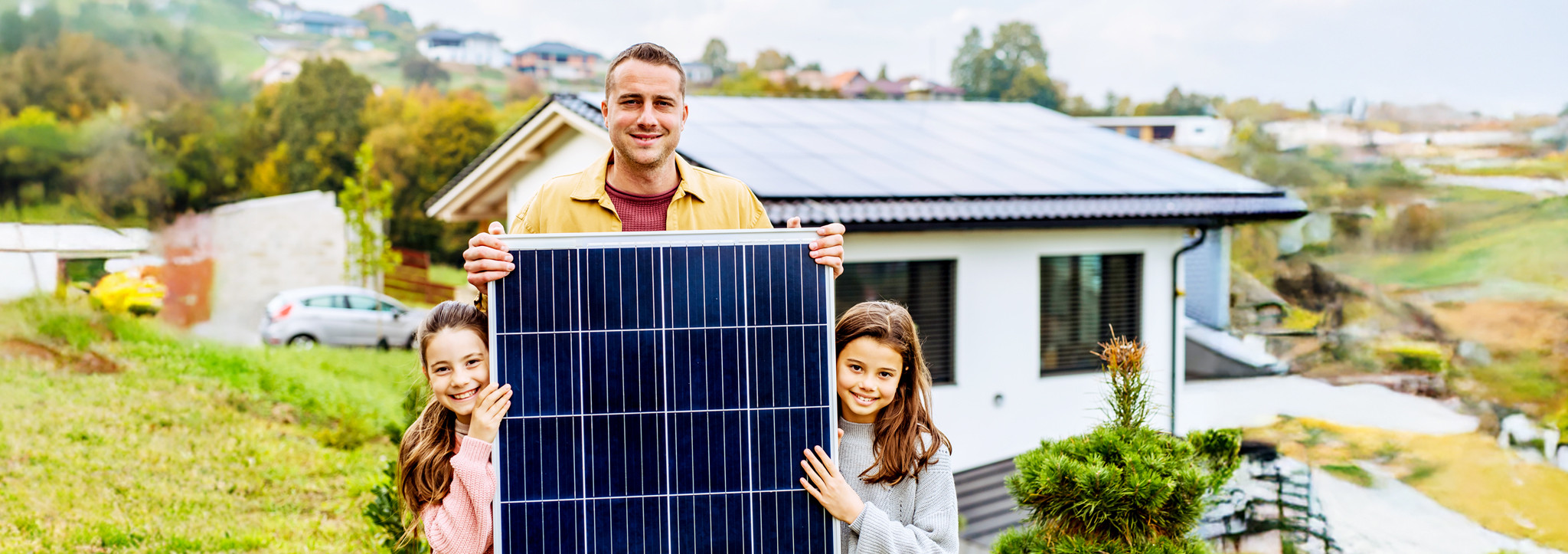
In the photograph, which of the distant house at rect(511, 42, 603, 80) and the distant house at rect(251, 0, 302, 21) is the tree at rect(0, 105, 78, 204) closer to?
the distant house at rect(251, 0, 302, 21)

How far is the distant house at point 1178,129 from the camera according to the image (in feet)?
138

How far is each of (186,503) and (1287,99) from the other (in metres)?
41.8

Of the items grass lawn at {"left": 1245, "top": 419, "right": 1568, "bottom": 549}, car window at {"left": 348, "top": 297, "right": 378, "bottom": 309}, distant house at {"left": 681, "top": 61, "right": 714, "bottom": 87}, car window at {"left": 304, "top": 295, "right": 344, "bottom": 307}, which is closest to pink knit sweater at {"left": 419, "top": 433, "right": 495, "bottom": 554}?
grass lawn at {"left": 1245, "top": 419, "right": 1568, "bottom": 549}

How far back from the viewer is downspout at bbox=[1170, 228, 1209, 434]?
11109 mm

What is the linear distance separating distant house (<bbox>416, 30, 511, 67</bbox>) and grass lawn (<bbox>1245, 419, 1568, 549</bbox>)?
132 feet

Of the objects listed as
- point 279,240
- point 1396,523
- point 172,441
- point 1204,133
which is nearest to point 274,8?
point 279,240

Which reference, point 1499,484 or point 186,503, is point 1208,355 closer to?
point 1499,484

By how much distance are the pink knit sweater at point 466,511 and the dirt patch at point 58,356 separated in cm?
1366

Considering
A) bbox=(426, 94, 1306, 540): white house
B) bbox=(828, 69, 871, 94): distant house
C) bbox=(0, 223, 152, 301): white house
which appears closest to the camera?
bbox=(426, 94, 1306, 540): white house

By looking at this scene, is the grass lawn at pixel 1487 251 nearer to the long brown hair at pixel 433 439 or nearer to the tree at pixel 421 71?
the long brown hair at pixel 433 439

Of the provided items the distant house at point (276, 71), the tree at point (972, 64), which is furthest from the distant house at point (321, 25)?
the tree at point (972, 64)

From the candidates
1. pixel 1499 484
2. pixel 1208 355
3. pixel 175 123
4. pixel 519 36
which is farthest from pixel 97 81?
pixel 1499 484

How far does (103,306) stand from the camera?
16906mm

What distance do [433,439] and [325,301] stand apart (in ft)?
71.0
